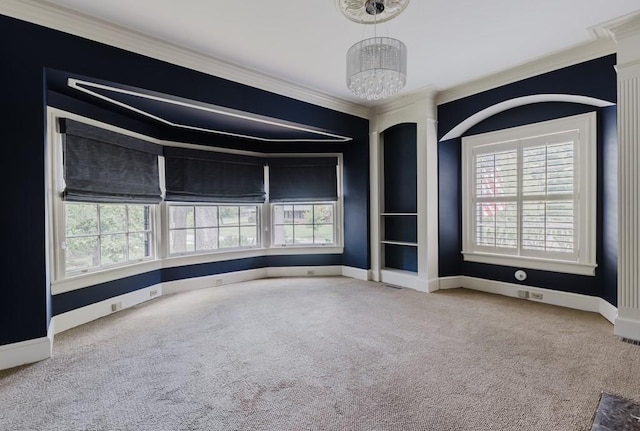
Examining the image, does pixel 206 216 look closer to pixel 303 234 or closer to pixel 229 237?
pixel 229 237

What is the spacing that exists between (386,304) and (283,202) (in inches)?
107

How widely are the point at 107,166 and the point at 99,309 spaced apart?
5.68 ft

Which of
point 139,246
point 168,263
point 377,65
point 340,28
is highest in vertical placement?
point 340,28

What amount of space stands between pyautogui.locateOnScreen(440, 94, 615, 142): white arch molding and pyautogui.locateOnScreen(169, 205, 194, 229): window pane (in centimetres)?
413

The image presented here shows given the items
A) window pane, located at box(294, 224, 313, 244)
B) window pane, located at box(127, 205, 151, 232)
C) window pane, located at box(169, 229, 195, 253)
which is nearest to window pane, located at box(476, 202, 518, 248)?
window pane, located at box(294, 224, 313, 244)

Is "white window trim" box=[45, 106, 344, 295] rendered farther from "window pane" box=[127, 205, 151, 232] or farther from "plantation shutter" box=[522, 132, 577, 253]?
"plantation shutter" box=[522, 132, 577, 253]

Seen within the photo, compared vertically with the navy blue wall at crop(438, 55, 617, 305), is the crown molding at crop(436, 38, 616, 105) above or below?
above

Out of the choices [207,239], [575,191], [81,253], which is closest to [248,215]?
[207,239]

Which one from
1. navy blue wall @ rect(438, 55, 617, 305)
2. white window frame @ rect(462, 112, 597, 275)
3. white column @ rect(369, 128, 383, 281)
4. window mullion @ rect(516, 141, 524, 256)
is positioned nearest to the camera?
navy blue wall @ rect(438, 55, 617, 305)

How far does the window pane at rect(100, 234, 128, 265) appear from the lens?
3.96 metres

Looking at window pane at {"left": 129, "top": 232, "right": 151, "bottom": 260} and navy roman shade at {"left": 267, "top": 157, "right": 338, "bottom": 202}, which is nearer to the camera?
window pane at {"left": 129, "top": 232, "right": 151, "bottom": 260}

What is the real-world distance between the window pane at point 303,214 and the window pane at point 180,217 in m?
1.85

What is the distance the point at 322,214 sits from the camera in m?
6.05

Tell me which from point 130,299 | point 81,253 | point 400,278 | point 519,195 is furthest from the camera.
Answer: point 400,278
